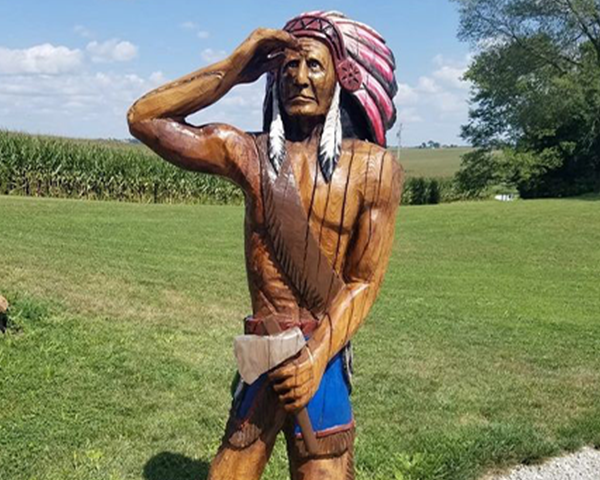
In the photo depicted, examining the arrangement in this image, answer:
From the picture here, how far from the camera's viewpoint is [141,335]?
20.4ft

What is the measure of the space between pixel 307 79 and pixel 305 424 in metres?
1.02

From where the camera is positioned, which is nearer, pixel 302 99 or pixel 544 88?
pixel 302 99

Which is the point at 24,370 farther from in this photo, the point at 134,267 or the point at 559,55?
the point at 559,55

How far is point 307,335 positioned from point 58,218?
1232 cm

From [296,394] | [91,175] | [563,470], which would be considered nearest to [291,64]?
[296,394]

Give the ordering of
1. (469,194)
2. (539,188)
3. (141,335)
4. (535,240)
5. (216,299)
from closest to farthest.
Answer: (141,335), (216,299), (535,240), (539,188), (469,194)

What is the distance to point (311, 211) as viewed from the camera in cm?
211

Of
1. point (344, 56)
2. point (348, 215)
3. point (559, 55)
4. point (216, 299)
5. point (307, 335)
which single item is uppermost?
point (559, 55)

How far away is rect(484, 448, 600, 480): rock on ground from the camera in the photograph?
4.08 meters

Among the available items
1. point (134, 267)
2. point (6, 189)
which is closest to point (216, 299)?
point (134, 267)

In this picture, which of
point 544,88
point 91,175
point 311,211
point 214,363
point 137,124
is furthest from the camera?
point 544,88

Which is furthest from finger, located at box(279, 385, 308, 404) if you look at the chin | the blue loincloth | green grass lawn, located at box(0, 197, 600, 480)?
green grass lawn, located at box(0, 197, 600, 480)

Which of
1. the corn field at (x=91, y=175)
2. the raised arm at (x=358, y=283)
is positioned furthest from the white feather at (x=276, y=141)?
the corn field at (x=91, y=175)

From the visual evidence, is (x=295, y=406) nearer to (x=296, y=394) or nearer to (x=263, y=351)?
(x=296, y=394)
